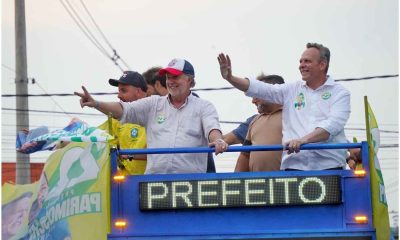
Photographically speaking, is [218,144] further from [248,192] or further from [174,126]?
[174,126]

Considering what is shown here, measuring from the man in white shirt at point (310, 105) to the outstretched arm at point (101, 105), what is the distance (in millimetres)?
952

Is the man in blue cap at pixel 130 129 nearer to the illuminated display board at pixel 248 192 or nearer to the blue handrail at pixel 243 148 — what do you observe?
the blue handrail at pixel 243 148

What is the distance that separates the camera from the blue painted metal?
770cm

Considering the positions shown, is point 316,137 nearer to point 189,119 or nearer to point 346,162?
point 346,162

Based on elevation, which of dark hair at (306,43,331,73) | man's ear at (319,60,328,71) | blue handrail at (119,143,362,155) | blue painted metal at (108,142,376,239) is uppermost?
dark hair at (306,43,331,73)

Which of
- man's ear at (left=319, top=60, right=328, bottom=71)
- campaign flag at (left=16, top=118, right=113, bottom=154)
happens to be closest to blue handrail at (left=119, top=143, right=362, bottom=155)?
campaign flag at (left=16, top=118, right=113, bottom=154)

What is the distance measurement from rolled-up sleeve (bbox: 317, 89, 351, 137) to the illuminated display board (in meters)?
0.67

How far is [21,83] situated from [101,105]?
1715 centimetres

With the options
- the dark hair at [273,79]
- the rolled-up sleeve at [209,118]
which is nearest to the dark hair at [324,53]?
the dark hair at [273,79]

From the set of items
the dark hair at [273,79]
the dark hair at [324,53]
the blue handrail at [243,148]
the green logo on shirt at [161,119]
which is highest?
the dark hair at [324,53]

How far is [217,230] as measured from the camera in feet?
25.4

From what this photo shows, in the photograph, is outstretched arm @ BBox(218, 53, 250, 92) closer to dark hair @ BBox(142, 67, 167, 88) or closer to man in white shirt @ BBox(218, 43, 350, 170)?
man in white shirt @ BBox(218, 43, 350, 170)

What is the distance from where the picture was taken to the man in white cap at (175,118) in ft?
27.7

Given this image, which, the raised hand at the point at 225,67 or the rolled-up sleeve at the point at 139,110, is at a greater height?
the raised hand at the point at 225,67
